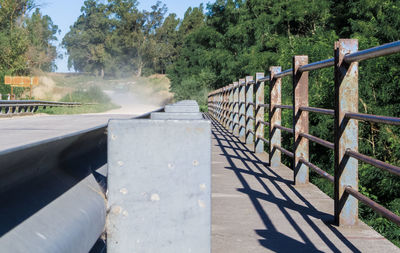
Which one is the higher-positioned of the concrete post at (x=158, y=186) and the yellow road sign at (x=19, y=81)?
the yellow road sign at (x=19, y=81)

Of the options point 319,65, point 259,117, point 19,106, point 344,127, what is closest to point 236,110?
point 259,117

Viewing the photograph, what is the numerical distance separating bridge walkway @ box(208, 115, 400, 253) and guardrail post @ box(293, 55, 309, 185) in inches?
7.5

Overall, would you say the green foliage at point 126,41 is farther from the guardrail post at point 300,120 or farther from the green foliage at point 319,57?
the guardrail post at point 300,120

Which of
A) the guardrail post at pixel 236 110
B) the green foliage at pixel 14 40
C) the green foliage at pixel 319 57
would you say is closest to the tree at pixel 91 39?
the green foliage at pixel 14 40

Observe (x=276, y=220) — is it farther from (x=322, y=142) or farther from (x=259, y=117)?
(x=259, y=117)

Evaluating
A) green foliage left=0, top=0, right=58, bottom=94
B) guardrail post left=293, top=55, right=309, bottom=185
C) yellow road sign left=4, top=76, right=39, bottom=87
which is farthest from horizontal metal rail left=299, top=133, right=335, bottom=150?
green foliage left=0, top=0, right=58, bottom=94

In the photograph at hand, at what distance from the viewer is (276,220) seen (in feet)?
14.4

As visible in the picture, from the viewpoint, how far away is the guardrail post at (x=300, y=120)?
5949mm

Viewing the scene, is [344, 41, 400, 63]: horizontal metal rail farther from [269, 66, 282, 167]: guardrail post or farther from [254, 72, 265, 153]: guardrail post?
[254, 72, 265, 153]: guardrail post

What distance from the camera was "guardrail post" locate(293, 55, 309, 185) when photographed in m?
5.95

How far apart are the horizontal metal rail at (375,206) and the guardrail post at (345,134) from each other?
0.27 ft

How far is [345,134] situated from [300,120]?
167 cm

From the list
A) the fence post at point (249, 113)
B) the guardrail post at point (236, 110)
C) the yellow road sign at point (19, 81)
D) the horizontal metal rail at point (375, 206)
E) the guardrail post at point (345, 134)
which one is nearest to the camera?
the horizontal metal rail at point (375, 206)

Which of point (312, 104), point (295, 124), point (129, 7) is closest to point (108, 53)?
point (129, 7)
